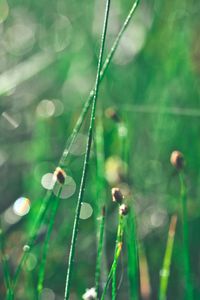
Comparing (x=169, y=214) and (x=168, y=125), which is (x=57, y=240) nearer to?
(x=169, y=214)

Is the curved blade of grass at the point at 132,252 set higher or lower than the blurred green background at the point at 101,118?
lower

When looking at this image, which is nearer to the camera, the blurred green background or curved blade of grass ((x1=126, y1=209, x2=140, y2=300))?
curved blade of grass ((x1=126, y1=209, x2=140, y2=300))

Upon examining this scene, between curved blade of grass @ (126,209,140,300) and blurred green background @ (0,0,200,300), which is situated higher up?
blurred green background @ (0,0,200,300)

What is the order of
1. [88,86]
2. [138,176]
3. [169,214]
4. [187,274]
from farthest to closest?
[88,86] → [138,176] → [169,214] → [187,274]

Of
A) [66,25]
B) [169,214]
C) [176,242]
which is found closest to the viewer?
[176,242]

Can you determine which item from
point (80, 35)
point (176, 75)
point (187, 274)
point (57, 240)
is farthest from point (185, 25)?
point (187, 274)

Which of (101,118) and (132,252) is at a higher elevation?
(101,118)

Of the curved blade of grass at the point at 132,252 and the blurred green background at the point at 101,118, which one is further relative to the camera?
the blurred green background at the point at 101,118

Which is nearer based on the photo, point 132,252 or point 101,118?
point 132,252
